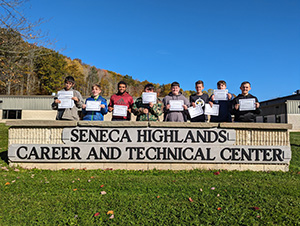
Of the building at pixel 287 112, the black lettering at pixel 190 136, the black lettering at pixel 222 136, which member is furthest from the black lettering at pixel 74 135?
the building at pixel 287 112

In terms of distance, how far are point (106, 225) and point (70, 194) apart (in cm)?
110

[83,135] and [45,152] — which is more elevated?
[83,135]

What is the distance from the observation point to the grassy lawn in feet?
8.39

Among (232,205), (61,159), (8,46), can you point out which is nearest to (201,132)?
(232,205)

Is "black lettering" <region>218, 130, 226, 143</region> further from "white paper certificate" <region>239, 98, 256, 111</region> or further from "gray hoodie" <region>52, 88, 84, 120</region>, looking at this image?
"gray hoodie" <region>52, 88, 84, 120</region>

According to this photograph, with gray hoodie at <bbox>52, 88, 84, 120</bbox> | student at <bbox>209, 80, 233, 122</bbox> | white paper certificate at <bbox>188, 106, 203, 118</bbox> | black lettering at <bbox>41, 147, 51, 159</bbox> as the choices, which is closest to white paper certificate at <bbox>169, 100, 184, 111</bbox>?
white paper certificate at <bbox>188, 106, 203, 118</bbox>

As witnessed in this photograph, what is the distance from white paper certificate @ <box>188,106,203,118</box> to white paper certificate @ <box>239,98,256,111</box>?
92 centimetres

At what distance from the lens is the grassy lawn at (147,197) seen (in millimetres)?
2559

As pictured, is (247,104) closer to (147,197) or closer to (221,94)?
(221,94)

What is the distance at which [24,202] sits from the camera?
9.73 ft

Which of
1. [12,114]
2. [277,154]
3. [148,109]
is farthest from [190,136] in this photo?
[12,114]

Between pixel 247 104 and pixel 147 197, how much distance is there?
10.2 ft

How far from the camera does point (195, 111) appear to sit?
4.81 meters

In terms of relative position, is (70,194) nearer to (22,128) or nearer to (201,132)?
(22,128)
